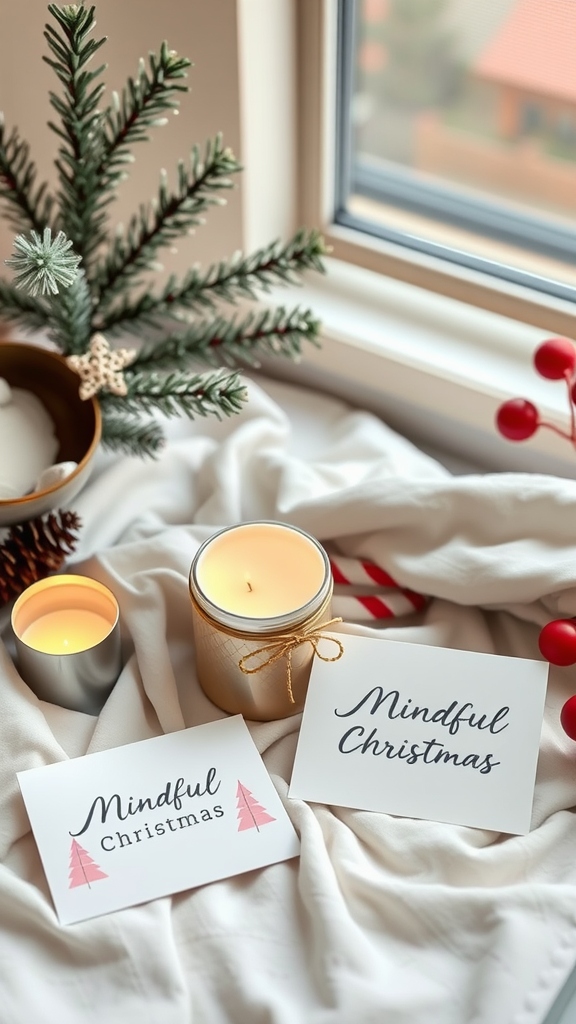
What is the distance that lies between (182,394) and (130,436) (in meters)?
0.09

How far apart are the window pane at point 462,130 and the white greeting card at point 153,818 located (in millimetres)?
578

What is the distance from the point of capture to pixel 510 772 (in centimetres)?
71

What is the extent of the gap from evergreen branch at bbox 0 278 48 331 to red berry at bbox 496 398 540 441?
1.32ft

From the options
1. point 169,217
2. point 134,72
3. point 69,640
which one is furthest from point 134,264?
point 69,640

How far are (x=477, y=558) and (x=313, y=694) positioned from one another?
17 cm

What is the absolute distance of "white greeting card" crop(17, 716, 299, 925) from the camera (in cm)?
67

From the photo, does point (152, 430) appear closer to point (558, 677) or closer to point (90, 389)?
point (90, 389)

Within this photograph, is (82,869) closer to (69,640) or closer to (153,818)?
(153,818)

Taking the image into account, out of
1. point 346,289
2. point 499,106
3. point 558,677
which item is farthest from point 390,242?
point 558,677

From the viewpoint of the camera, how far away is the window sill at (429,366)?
95 cm

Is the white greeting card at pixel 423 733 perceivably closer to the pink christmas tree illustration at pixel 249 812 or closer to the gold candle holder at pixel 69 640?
the pink christmas tree illustration at pixel 249 812

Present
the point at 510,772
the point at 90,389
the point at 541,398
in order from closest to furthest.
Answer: the point at 510,772
the point at 90,389
the point at 541,398

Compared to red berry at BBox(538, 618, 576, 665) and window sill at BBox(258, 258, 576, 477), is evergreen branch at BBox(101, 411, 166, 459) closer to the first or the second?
window sill at BBox(258, 258, 576, 477)

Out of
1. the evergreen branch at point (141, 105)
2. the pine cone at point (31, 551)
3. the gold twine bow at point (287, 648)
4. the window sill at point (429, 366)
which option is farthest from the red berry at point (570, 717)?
the evergreen branch at point (141, 105)
